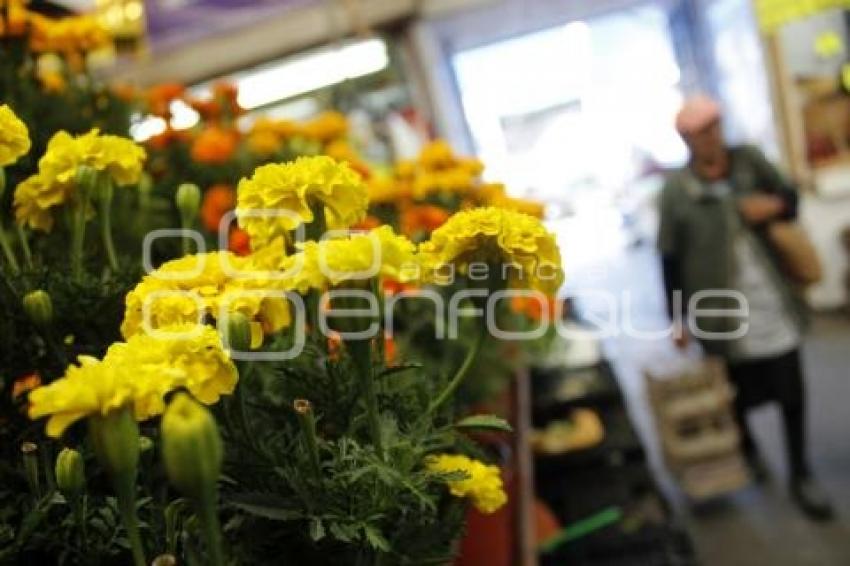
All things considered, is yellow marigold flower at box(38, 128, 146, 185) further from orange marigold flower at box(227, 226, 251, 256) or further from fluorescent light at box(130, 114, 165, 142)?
fluorescent light at box(130, 114, 165, 142)

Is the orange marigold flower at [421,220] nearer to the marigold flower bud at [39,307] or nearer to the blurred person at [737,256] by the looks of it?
the marigold flower bud at [39,307]

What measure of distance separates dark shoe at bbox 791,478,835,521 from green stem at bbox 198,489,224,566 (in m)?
2.60

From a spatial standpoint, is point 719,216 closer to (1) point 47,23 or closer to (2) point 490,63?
(1) point 47,23

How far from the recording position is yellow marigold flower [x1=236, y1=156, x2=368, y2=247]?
1.57 feet

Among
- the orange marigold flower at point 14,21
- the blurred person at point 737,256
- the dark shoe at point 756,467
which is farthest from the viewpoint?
the dark shoe at point 756,467

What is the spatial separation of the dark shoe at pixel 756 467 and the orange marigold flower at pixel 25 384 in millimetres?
2780

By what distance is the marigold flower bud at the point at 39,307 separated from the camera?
20.2 inches

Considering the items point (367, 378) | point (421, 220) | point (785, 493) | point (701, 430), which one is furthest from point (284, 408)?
point (785, 493)

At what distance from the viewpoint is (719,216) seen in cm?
243

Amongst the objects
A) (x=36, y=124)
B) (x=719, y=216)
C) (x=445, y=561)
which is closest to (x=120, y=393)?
(x=445, y=561)

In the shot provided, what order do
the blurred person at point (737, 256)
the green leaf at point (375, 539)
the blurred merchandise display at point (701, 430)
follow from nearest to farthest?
the green leaf at point (375, 539) → the blurred person at point (737, 256) → the blurred merchandise display at point (701, 430)

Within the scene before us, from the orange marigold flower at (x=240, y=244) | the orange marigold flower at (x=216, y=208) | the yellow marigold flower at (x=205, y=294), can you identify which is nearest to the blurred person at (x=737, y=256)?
the orange marigold flower at (x=216, y=208)

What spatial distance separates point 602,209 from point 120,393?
8229 millimetres

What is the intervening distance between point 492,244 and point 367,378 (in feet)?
0.37
